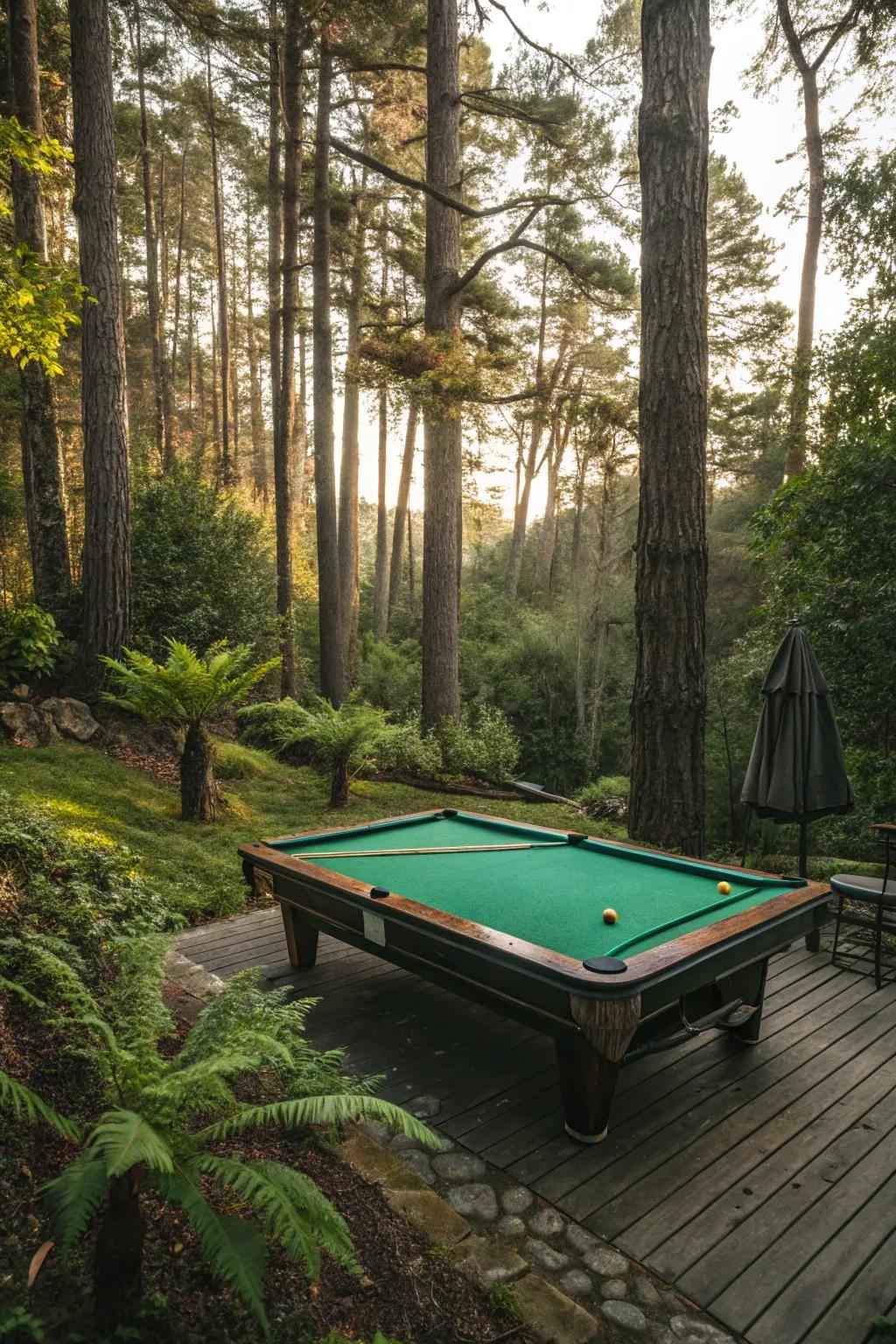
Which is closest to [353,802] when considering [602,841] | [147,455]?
[602,841]

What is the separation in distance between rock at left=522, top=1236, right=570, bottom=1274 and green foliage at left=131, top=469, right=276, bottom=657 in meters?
6.96

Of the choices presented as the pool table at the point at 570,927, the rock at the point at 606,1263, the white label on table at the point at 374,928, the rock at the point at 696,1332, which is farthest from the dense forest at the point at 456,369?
the rock at the point at 696,1332

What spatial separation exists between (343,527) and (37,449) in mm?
7236

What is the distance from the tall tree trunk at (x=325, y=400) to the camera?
10531mm

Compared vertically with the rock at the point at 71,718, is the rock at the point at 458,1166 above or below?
below

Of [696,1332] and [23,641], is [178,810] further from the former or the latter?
[696,1332]

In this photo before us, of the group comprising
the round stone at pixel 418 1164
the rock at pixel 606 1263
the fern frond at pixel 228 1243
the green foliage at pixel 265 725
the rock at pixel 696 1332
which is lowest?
the round stone at pixel 418 1164

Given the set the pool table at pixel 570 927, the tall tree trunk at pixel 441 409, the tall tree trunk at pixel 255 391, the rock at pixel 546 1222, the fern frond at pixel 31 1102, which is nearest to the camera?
the fern frond at pixel 31 1102

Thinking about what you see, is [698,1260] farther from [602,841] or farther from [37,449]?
[37,449]

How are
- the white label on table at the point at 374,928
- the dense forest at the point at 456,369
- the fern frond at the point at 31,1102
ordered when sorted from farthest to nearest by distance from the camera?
the dense forest at the point at 456,369
the white label on table at the point at 374,928
the fern frond at the point at 31,1102

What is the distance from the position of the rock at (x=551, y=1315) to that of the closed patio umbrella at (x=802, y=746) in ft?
10.4

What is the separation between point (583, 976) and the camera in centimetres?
232

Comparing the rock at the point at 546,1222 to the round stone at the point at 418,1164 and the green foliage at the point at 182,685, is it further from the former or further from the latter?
the green foliage at the point at 182,685

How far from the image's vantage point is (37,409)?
26.7ft
